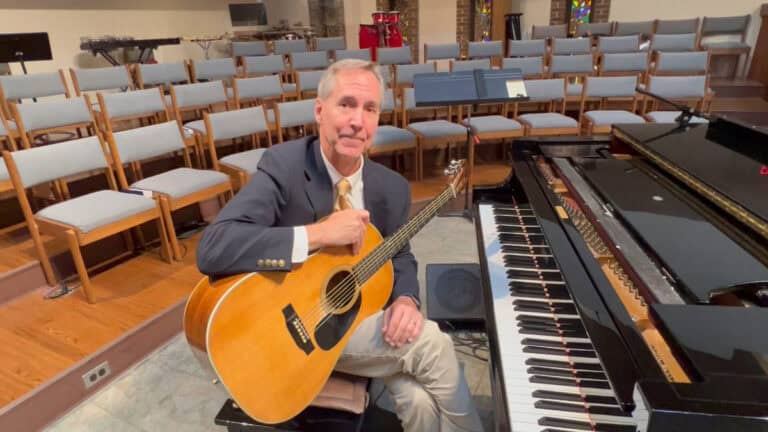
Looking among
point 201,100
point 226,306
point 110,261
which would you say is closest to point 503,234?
point 226,306

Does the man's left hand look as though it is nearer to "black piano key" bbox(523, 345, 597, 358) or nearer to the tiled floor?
"black piano key" bbox(523, 345, 597, 358)

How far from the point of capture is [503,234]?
1698 mm

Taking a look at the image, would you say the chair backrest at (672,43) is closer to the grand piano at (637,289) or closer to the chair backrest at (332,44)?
the chair backrest at (332,44)

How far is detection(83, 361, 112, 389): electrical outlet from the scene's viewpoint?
6.86ft

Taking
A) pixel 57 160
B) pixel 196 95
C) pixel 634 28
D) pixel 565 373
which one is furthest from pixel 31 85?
pixel 634 28

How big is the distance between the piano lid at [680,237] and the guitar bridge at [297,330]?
91cm

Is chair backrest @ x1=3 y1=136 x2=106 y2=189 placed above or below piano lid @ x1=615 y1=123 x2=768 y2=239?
below

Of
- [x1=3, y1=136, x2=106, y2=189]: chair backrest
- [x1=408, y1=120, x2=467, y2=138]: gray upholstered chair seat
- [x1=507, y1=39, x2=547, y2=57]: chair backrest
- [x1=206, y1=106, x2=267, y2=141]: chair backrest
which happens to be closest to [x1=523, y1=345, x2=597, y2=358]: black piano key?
[x1=3, y1=136, x2=106, y2=189]: chair backrest

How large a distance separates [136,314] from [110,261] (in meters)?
0.71

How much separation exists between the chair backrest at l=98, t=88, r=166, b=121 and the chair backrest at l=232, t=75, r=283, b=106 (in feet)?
2.36

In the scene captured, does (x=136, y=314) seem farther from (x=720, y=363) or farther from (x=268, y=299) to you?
(x=720, y=363)

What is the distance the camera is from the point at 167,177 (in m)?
3.05

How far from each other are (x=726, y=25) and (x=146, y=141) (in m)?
8.04

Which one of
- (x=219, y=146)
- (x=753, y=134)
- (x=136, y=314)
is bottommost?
(x=136, y=314)
